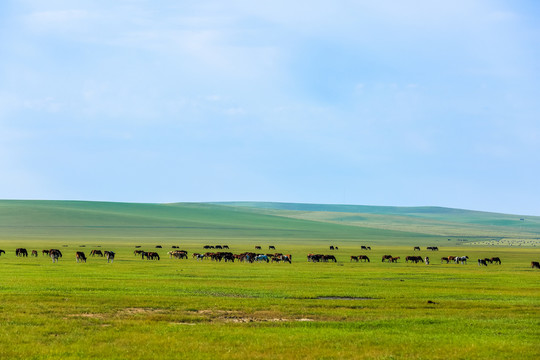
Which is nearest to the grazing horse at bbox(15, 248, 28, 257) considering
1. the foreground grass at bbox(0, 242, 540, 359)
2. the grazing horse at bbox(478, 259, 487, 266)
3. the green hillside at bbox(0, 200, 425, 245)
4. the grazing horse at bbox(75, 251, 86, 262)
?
the grazing horse at bbox(75, 251, 86, 262)

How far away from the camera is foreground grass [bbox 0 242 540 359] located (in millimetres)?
17828

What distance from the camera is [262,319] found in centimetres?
2333

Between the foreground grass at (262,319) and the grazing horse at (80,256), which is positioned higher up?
the foreground grass at (262,319)

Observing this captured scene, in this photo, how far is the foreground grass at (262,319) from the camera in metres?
17.8

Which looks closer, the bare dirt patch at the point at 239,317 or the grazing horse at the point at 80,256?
the bare dirt patch at the point at 239,317

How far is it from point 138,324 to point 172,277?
66.1 feet

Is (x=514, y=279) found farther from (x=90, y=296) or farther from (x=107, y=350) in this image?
(x=107, y=350)

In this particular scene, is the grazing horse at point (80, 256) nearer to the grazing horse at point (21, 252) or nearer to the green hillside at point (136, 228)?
the grazing horse at point (21, 252)

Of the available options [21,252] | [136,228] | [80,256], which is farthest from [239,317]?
[136,228]

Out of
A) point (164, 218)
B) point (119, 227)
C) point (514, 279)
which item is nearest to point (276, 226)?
point (164, 218)

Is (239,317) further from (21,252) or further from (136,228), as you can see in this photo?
(136,228)

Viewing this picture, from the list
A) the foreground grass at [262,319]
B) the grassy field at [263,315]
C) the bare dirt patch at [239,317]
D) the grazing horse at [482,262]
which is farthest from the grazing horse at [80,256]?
the grazing horse at [482,262]

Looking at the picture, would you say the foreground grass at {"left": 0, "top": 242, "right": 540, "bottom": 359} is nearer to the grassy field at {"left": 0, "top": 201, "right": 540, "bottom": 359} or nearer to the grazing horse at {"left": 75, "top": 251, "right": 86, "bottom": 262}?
the grassy field at {"left": 0, "top": 201, "right": 540, "bottom": 359}

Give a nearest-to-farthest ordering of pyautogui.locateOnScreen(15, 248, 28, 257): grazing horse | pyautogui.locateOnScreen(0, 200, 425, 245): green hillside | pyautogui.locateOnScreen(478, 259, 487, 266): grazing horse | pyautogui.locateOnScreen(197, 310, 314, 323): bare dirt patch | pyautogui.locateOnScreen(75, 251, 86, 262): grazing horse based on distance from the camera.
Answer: pyautogui.locateOnScreen(197, 310, 314, 323): bare dirt patch → pyautogui.locateOnScreen(75, 251, 86, 262): grazing horse → pyautogui.locateOnScreen(478, 259, 487, 266): grazing horse → pyautogui.locateOnScreen(15, 248, 28, 257): grazing horse → pyautogui.locateOnScreen(0, 200, 425, 245): green hillside
